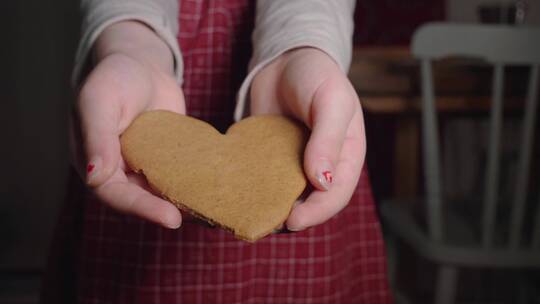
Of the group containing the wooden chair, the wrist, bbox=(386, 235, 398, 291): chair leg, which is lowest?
bbox=(386, 235, 398, 291): chair leg

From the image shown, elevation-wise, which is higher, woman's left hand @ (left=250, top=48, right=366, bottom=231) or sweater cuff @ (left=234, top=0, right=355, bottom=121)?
sweater cuff @ (left=234, top=0, right=355, bottom=121)

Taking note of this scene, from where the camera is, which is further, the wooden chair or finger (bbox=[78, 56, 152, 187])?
the wooden chair

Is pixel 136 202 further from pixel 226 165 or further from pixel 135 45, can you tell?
pixel 135 45

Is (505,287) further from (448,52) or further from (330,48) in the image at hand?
(330,48)

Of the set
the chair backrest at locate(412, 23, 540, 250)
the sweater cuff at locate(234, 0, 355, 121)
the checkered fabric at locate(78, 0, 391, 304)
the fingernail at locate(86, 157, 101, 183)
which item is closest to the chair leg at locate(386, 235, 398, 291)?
the chair backrest at locate(412, 23, 540, 250)

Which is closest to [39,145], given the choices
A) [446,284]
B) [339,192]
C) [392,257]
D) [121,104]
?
[392,257]

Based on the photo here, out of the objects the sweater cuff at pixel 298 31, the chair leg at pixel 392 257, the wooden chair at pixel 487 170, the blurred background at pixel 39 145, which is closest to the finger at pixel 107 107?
the sweater cuff at pixel 298 31

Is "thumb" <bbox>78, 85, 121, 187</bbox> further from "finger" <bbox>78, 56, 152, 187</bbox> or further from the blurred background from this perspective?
the blurred background
